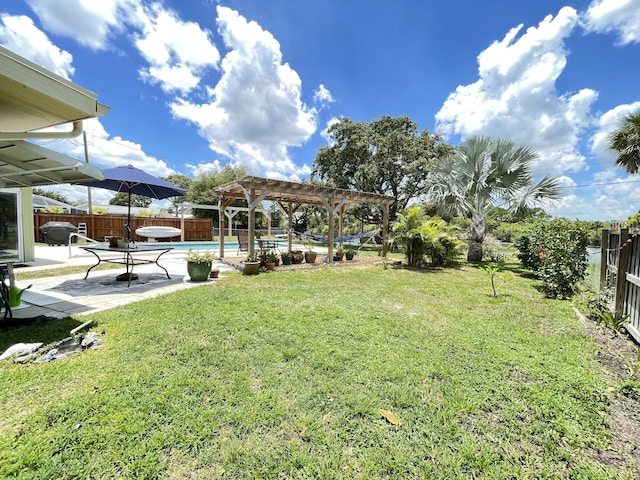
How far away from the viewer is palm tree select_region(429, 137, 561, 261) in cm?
934

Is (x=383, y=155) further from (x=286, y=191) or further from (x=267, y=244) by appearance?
(x=286, y=191)

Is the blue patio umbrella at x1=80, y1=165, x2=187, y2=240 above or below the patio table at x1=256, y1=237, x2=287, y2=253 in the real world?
above

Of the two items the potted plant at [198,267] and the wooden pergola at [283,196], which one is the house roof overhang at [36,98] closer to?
the potted plant at [198,267]

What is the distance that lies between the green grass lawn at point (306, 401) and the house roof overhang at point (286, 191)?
13.4 ft

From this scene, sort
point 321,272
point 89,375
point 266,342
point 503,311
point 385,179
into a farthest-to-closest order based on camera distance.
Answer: point 385,179
point 321,272
point 503,311
point 266,342
point 89,375

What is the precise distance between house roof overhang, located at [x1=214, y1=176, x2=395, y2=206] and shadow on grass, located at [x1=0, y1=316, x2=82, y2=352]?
4.48 m

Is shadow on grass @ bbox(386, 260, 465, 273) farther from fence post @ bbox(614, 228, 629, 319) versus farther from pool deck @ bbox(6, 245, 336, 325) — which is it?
pool deck @ bbox(6, 245, 336, 325)

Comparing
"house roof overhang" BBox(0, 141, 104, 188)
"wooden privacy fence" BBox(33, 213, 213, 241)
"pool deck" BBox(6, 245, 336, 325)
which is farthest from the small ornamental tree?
"wooden privacy fence" BBox(33, 213, 213, 241)

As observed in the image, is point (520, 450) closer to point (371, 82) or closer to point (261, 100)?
point (371, 82)

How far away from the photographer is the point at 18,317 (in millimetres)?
3404

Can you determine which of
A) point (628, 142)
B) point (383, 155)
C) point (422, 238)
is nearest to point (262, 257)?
point (422, 238)

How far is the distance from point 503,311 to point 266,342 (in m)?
3.84

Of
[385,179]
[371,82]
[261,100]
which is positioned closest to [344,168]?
[385,179]

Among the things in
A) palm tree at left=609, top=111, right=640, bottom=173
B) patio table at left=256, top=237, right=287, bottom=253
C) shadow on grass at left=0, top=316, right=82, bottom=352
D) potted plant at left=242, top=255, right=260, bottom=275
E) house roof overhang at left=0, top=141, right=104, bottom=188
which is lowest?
shadow on grass at left=0, top=316, right=82, bottom=352
